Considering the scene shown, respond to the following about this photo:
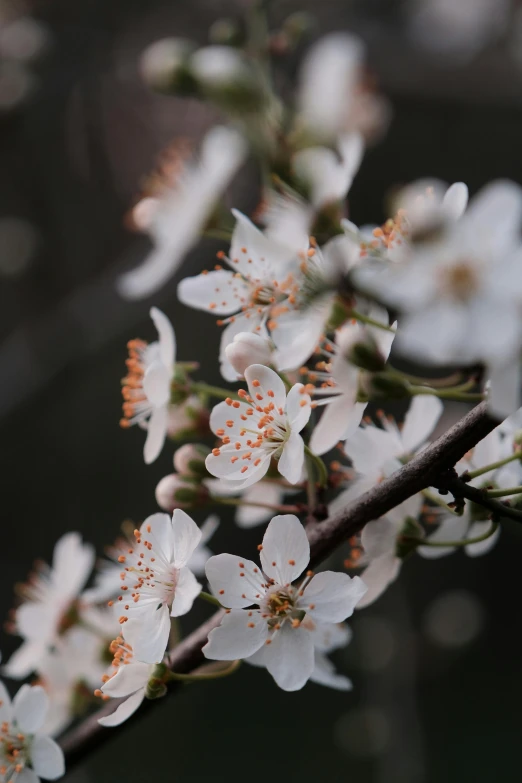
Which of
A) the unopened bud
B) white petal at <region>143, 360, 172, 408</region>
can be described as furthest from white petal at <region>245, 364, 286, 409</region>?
the unopened bud

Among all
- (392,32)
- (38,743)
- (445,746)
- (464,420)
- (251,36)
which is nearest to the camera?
(464,420)

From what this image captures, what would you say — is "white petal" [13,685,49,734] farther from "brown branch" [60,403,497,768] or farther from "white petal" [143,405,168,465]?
"white petal" [143,405,168,465]

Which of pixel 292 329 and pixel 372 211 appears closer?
pixel 292 329

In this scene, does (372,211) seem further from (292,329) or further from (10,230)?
(292,329)

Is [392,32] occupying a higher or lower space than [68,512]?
higher

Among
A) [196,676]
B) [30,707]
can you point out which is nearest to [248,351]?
[196,676]

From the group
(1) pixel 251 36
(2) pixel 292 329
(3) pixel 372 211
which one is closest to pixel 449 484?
(2) pixel 292 329

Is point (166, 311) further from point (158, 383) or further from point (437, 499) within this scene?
point (437, 499)

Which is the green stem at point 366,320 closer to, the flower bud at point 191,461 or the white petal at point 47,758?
the flower bud at point 191,461

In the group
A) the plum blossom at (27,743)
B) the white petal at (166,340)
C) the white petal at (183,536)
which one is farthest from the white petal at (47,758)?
the white petal at (166,340)
